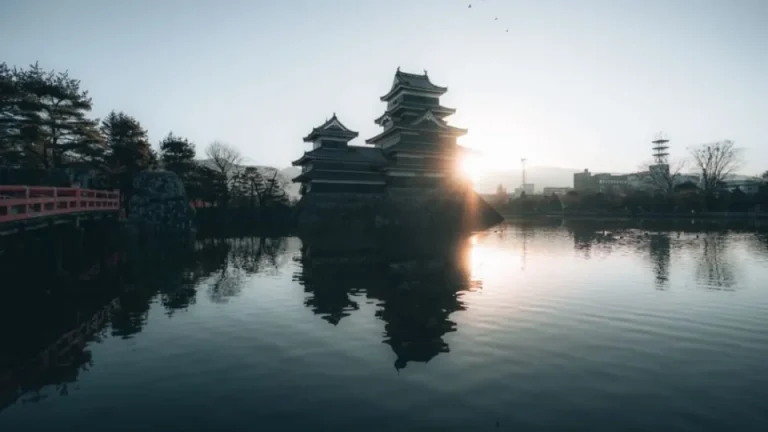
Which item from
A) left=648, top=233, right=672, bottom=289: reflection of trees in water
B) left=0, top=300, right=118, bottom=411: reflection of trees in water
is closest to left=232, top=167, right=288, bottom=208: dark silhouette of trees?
left=648, top=233, right=672, bottom=289: reflection of trees in water

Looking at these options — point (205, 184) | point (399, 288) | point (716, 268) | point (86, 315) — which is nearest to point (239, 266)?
point (86, 315)

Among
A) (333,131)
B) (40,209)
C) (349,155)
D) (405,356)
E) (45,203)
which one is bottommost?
(405,356)

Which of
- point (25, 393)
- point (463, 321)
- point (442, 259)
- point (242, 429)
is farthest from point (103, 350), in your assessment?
point (442, 259)

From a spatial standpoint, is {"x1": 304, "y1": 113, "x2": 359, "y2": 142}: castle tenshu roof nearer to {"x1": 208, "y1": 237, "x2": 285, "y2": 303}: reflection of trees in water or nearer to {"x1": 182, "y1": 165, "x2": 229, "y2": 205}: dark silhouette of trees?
{"x1": 182, "y1": 165, "x2": 229, "y2": 205}: dark silhouette of trees

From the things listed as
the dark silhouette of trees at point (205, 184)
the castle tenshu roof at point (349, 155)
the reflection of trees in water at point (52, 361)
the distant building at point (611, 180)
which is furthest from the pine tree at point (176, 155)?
the distant building at point (611, 180)

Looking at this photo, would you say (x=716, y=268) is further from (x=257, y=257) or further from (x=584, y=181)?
(x=584, y=181)

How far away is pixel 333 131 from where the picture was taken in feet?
151

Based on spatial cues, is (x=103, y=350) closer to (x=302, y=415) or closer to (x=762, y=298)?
(x=302, y=415)

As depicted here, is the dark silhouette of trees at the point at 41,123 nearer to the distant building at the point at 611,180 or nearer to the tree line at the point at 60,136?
the tree line at the point at 60,136

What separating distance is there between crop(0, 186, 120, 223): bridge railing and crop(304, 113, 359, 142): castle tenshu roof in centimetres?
2376

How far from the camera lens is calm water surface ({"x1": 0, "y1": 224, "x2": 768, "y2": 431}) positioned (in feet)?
17.9

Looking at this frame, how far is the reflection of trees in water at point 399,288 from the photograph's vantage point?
28.8 ft

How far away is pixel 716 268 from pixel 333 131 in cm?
3743

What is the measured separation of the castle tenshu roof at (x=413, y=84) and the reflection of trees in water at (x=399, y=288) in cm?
2728
